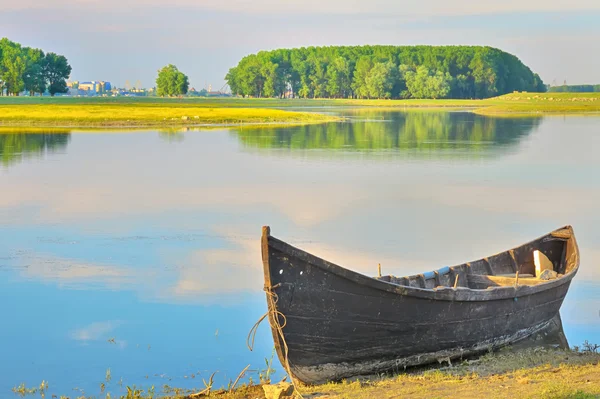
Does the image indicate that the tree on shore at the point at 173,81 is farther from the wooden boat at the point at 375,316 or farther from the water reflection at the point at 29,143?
the wooden boat at the point at 375,316

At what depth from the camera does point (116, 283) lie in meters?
14.8

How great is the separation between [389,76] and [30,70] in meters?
71.5

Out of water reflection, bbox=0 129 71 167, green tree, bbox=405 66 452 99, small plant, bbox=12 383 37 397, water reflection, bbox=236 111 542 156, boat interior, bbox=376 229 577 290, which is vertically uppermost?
green tree, bbox=405 66 452 99

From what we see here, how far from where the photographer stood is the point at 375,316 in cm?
955

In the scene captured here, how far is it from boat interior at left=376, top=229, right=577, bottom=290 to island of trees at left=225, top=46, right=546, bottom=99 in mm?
160439

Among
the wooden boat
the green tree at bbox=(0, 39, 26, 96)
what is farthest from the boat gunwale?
the green tree at bbox=(0, 39, 26, 96)

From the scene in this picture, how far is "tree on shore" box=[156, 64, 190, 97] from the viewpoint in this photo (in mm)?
180375

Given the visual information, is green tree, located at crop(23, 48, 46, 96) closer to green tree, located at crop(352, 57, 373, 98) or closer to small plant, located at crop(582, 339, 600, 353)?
green tree, located at crop(352, 57, 373, 98)

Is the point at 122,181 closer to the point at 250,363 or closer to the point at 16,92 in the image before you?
the point at 250,363

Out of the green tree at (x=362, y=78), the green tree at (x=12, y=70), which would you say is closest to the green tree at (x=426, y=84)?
the green tree at (x=362, y=78)

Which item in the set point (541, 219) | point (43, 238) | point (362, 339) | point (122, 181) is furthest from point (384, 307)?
point (122, 181)

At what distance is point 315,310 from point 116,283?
6.48 m

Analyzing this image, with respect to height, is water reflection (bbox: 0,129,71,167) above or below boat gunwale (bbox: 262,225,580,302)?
below

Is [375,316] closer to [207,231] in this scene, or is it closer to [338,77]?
[207,231]
